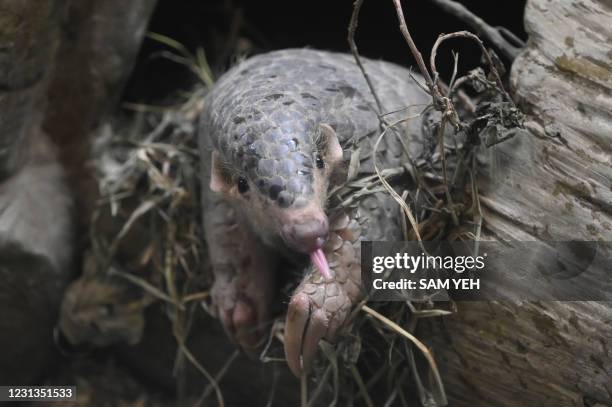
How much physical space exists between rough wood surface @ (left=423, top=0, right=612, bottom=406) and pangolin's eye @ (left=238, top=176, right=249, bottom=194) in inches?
20.2

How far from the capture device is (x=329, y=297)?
5.01 ft

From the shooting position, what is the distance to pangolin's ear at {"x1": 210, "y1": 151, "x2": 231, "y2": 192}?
5.20 ft

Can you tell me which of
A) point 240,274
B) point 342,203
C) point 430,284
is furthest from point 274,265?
point 430,284

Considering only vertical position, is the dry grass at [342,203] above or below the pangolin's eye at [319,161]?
below

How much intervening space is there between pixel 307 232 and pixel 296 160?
0.50ft

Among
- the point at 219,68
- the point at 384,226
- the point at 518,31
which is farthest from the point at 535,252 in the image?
the point at 219,68

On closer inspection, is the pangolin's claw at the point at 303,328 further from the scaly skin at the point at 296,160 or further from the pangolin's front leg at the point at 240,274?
the pangolin's front leg at the point at 240,274

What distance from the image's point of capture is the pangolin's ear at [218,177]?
159cm

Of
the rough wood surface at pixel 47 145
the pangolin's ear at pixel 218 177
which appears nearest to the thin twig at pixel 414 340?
the pangolin's ear at pixel 218 177

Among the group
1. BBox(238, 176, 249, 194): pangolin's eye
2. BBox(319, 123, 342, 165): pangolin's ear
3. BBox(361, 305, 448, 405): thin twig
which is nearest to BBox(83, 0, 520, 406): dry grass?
BBox(361, 305, 448, 405): thin twig

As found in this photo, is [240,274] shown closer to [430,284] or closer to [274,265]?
[274,265]

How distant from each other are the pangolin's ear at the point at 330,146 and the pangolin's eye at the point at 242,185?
169 millimetres

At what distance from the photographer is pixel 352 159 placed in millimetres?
1634

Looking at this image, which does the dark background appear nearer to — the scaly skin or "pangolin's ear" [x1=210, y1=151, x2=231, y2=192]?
the scaly skin
